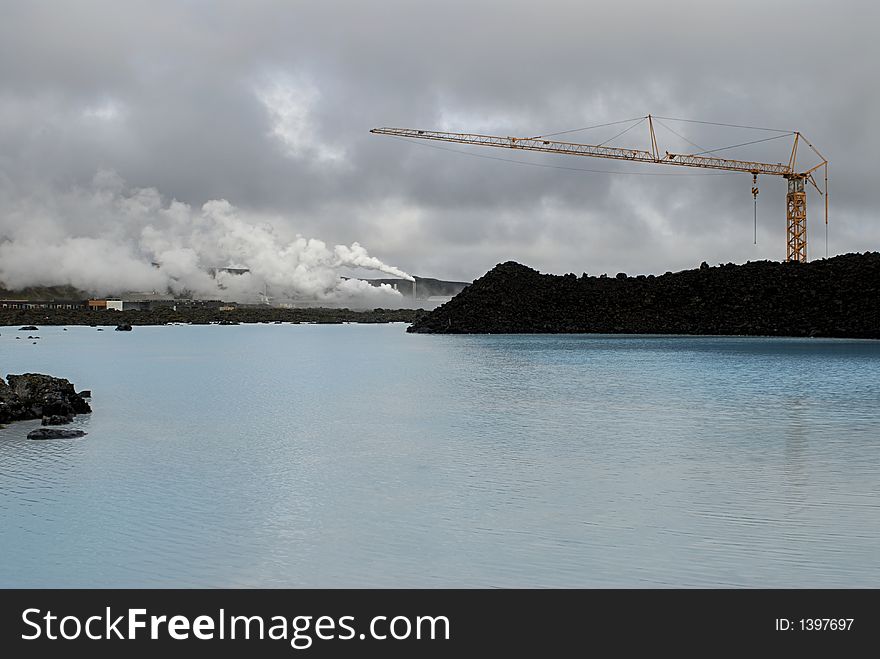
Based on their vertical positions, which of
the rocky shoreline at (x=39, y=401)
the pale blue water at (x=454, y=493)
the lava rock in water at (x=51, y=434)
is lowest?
the pale blue water at (x=454, y=493)

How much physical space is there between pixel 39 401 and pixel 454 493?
1278 cm

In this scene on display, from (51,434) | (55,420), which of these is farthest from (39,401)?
(51,434)

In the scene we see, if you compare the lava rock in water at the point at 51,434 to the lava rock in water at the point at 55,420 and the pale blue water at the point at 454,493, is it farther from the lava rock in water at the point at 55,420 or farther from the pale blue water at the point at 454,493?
the lava rock in water at the point at 55,420

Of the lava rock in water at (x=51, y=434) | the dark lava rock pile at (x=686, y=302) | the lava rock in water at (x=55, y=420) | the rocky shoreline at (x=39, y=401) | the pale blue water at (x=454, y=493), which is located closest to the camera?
the pale blue water at (x=454, y=493)

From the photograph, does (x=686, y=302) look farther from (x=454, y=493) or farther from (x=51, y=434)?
(x=454, y=493)

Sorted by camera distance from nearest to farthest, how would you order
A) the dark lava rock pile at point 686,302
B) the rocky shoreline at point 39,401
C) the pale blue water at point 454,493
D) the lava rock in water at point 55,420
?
1. the pale blue water at point 454,493
2. the lava rock in water at point 55,420
3. the rocky shoreline at point 39,401
4. the dark lava rock pile at point 686,302

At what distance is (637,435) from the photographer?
1659 centimetres

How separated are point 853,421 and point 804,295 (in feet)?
225

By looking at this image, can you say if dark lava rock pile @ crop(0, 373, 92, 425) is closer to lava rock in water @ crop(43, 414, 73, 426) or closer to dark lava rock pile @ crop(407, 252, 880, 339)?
lava rock in water @ crop(43, 414, 73, 426)

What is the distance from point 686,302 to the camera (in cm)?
9025

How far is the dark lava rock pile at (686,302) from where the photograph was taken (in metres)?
77.3

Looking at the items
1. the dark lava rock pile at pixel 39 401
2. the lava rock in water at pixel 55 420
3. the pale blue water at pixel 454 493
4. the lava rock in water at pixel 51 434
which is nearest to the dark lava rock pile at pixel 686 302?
the pale blue water at pixel 454 493

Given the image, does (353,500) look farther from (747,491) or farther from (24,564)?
(747,491)

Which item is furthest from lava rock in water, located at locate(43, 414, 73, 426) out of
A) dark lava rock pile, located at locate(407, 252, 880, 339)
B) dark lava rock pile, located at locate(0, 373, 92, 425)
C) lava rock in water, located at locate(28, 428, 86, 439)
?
dark lava rock pile, located at locate(407, 252, 880, 339)
